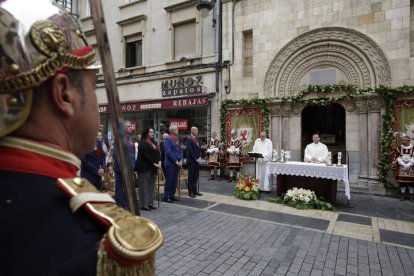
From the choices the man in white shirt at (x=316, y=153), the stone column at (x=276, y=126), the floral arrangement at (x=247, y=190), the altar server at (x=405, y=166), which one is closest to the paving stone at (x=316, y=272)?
the floral arrangement at (x=247, y=190)

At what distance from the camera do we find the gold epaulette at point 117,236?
2.26 feet

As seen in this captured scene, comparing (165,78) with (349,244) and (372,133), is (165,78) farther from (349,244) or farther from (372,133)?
(349,244)

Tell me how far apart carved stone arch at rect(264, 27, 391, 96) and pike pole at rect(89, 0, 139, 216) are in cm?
1038

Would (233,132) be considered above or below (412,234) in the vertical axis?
above

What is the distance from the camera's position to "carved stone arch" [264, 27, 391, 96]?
9344mm

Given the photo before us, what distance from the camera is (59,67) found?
0.82 metres

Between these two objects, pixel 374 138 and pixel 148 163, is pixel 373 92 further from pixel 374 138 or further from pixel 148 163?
pixel 148 163

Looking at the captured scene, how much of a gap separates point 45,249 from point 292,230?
519 cm

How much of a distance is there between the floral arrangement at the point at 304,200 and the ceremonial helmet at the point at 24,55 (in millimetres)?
7000

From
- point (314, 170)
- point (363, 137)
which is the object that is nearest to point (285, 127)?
point (363, 137)

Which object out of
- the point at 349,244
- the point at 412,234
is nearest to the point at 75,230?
the point at 349,244

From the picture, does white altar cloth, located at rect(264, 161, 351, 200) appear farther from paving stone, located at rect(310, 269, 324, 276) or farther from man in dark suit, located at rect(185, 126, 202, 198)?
paving stone, located at rect(310, 269, 324, 276)

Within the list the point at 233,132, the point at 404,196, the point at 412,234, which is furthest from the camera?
the point at 233,132

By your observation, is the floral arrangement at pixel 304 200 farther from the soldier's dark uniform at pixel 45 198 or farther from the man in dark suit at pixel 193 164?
the soldier's dark uniform at pixel 45 198
